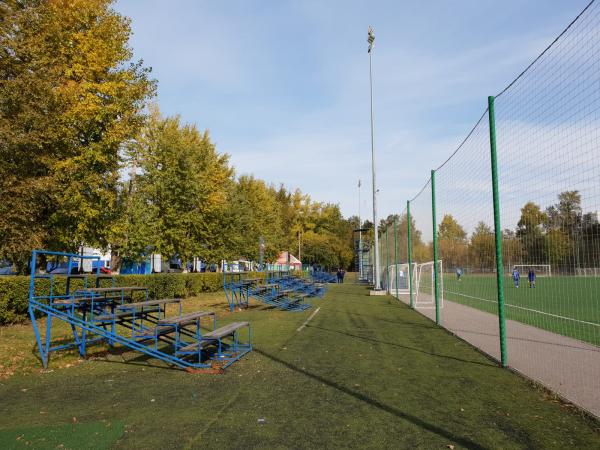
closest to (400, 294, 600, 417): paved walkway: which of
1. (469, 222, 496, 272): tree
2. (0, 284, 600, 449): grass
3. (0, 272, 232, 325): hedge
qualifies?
(0, 284, 600, 449): grass

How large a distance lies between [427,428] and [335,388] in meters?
1.58

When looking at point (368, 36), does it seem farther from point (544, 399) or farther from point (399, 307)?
point (544, 399)

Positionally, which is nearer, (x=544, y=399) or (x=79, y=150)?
(x=544, y=399)

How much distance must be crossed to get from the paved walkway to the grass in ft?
1.07

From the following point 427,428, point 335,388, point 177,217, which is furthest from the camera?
point 177,217

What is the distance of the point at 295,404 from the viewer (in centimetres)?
486

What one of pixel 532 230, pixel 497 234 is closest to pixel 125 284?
pixel 497 234

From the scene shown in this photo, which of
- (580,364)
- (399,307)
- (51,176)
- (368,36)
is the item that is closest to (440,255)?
(399,307)

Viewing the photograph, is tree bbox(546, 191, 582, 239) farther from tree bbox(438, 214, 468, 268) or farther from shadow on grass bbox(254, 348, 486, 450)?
tree bbox(438, 214, 468, 268)

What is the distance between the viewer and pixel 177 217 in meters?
22.1

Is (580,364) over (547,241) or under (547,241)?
under

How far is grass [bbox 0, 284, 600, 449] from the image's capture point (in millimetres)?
3863

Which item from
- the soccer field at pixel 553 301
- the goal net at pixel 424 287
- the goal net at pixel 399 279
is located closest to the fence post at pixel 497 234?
the soccer field at pixel 553 301

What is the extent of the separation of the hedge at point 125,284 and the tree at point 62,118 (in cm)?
107
